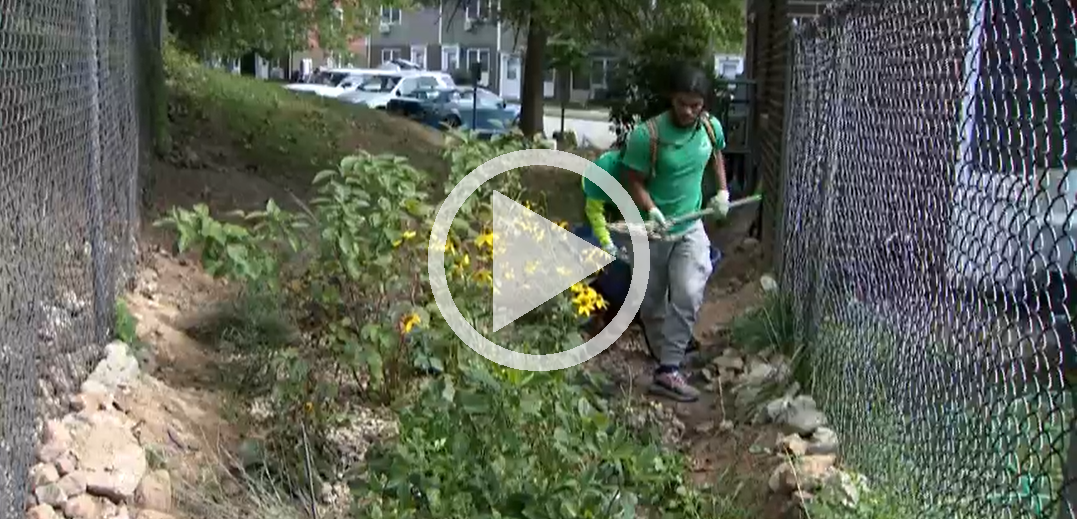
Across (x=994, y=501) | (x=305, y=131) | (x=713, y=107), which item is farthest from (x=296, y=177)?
(x=994, y=501)

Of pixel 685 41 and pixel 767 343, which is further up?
pixel 685 41

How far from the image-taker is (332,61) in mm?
55594

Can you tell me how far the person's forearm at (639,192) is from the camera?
229 inches

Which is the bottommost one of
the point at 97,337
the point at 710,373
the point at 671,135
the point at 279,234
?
the point at 710,373

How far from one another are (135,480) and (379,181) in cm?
158

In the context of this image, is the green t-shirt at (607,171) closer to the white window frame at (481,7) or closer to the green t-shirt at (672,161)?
the green t-shirt at (672,161)

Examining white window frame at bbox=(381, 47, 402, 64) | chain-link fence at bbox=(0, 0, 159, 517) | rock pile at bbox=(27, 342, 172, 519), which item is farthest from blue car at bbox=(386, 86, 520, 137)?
white window frame at bbox=(381, 47, 402, 64)

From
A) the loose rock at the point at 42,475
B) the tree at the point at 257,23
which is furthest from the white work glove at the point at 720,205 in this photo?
the tree at the point at 257,23

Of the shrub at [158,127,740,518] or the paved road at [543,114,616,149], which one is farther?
the paved road at [543,114,616,149]

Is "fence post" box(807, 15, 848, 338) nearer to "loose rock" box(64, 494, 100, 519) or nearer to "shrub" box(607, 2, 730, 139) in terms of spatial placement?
"loose rock" box(64, 494, 100, 519)

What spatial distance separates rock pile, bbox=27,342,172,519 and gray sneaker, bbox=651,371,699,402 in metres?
2.59

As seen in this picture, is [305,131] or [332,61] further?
[332,61]

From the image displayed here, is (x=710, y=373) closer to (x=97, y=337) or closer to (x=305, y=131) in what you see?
→ (x=97, y=337)

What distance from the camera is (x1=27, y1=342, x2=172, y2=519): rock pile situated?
12.1ft
